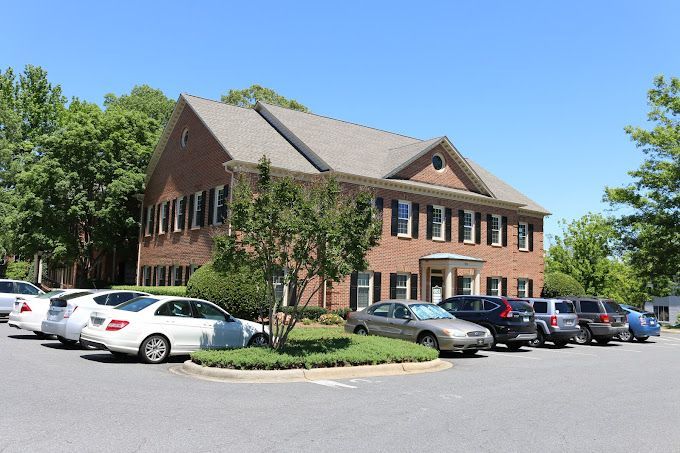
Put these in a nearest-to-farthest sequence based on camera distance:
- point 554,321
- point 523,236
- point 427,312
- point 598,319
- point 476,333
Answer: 1. point 476,333
2. point 427,312
3. point 554,321
4. point 598,319
5. point 523,236

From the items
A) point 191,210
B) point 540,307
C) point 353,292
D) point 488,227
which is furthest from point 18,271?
point 540,307

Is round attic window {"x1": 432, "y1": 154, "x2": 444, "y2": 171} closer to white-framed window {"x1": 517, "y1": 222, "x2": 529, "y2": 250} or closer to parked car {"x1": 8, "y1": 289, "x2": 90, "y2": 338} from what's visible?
white-framed window {"x1": 517, "y1": 222, "x2": 529, "y2": 250}

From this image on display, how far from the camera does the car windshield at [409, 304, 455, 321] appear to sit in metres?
16.4

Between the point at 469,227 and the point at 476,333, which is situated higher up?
the point at 469,227

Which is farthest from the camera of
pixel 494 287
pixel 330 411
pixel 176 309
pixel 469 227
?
pixel 494 287

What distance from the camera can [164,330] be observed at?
41.9ft

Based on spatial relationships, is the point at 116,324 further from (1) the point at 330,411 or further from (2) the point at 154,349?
(1) the point at 330,411

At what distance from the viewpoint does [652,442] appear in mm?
6852

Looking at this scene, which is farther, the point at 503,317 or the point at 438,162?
the point at 438,162

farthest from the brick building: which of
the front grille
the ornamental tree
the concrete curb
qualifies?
the concrete curb

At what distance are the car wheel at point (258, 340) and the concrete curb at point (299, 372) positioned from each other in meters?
2.29

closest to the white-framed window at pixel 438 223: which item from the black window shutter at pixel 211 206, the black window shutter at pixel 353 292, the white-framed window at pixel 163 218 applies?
the black window shutter at pixel 353 292

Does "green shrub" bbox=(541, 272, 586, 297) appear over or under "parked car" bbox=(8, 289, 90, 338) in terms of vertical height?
over

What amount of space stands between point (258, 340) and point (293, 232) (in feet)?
10.7
